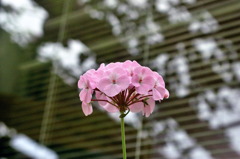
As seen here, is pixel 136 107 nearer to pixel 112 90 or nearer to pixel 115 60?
pixel 112 90

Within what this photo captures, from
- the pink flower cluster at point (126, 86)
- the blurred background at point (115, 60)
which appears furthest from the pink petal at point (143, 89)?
the blurred background at point (115, 60)

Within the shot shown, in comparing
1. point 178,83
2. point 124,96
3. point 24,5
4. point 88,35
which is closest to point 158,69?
point 178,83

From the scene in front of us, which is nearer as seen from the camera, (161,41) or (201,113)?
(201,113)

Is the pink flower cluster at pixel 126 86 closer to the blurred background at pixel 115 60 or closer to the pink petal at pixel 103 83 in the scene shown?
the pink petal at pixel 103 83

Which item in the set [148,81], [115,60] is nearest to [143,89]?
[148,81]

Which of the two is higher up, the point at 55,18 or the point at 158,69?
the point at 55,18

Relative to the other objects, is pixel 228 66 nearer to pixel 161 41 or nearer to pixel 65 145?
pixel 161 41

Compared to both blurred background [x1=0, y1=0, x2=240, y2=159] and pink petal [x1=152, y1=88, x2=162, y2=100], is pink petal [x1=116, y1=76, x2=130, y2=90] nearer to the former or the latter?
pink petal [x1=152, y1=88, x2=162, y2=100]

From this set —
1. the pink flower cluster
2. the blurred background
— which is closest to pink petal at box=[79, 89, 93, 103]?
the pink flower cluster
